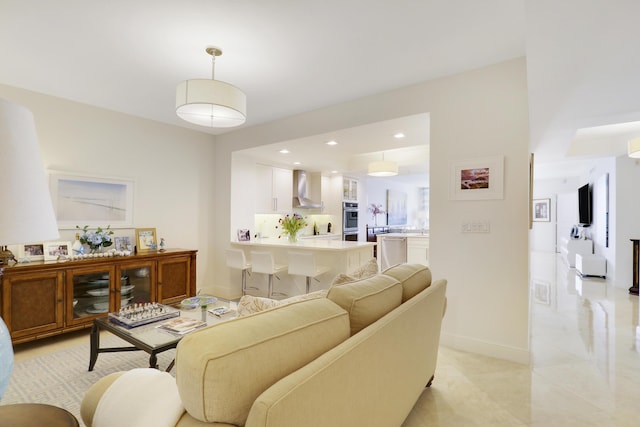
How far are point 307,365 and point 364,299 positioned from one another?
0.50 metres

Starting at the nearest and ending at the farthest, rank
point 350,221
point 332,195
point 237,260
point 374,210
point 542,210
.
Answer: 1. point 237,260
2. point 332,195
3. point 350,221
4. point 374,210
5. point 542,210

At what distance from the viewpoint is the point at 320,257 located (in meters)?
4.46

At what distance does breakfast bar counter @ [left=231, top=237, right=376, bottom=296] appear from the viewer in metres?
4.25

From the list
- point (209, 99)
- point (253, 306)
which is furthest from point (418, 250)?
point (253, 306)

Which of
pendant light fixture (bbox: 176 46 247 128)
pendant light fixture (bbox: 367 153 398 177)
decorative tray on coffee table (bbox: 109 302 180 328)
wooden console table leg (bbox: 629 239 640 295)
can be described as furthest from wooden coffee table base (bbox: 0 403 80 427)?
wooden console table leg (bbox: 629 239 640 295)

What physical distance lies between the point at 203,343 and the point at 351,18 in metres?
2.26

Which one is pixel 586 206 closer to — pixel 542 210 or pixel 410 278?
pixel 542 210

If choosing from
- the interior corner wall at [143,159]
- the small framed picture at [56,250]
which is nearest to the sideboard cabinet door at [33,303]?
the small framed picture at [56,250]

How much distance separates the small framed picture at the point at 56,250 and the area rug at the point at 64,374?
972mm

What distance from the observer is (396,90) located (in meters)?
3.43

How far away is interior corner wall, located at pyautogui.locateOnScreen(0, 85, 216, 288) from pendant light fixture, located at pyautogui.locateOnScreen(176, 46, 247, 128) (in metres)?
2.06

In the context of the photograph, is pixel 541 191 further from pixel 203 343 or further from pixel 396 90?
pixel 203 343

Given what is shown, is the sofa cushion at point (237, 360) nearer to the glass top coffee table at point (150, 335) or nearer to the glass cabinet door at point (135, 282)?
the glass top coffee table at point (150, 335)

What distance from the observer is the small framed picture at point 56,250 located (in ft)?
11.1
